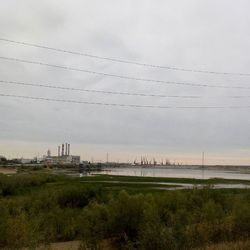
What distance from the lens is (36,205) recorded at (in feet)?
86.0

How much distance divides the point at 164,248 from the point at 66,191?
20.6m

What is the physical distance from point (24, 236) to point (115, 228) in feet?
15.5

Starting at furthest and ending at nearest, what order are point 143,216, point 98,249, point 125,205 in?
point 125,205 → point 143,216 → point 98,249

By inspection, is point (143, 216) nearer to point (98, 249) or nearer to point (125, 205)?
point (125, 205)

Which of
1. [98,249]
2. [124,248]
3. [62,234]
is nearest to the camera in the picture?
[98,249]

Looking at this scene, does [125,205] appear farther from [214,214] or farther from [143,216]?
[214,214]

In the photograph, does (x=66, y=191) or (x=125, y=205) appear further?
(x=66, y=191)

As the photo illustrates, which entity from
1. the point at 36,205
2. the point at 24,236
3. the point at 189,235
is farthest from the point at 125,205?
the point at 36,205

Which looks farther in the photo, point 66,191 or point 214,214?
point 66,191

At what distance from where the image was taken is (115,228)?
17.4 meters

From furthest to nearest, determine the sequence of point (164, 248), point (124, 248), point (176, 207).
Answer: point (176, 207), point (124, 248), point (164, 248)

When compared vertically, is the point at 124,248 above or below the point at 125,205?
below

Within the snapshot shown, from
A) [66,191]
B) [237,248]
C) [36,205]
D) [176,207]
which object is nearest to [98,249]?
[237,248]

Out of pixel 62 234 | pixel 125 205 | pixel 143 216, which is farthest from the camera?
pixel 62 234
